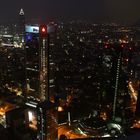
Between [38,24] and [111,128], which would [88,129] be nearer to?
[111,128]

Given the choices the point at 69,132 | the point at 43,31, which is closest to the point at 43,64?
the point at 43,31

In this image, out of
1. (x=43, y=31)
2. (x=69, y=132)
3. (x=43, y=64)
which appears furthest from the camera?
(x=43, y=64)

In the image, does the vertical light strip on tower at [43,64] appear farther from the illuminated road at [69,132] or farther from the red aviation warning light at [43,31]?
the illuminated road at [69,132]

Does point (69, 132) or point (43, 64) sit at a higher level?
point (43, 64)

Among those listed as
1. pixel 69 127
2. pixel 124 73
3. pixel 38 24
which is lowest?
pixel 69 127

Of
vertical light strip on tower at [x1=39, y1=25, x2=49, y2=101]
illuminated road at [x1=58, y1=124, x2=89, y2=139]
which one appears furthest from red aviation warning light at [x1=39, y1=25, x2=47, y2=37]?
illuminated road at [x1=58, y1=124, x2=89, y2=139]

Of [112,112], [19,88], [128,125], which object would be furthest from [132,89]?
[19,88]

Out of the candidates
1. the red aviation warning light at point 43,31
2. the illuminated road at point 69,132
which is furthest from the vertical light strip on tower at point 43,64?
the illuminated road at point 69,132

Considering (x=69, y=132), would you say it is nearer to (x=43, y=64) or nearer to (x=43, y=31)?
(x=43, y=64)

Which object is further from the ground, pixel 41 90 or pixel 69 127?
pixel 41 90

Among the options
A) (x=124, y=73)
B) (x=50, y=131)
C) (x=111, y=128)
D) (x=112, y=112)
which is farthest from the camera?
(x=124, y=73)

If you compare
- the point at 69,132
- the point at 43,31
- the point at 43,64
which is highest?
the point at 43,31
